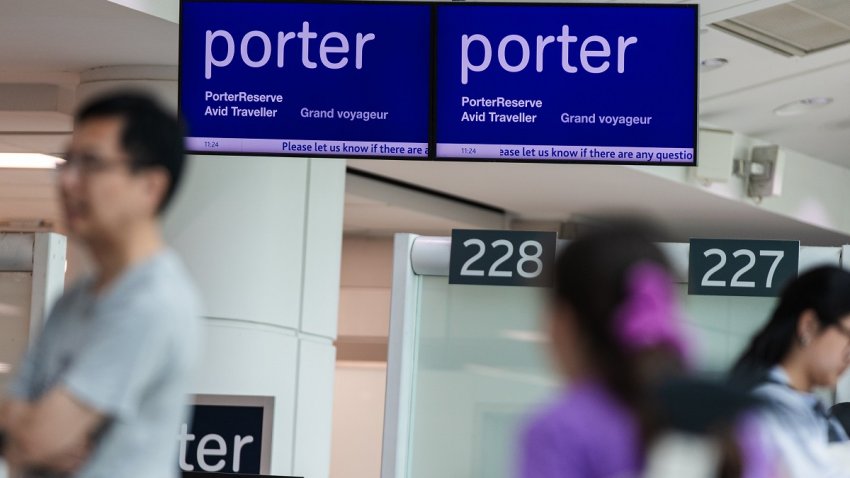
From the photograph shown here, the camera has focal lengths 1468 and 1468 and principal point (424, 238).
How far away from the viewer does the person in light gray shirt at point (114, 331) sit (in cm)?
177

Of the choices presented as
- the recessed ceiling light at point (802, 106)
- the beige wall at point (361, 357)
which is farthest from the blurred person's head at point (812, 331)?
the beige wall at point (361, 357)

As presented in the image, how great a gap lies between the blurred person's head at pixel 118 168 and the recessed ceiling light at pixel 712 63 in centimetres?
689

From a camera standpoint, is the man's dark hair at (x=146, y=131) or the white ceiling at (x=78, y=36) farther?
the white ceiling at (x=78, y=36)

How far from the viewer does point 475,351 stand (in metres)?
5.89

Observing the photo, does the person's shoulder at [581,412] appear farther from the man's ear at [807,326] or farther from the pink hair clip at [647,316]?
the man's ear at [807,326]

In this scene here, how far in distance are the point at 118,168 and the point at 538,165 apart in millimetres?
8091

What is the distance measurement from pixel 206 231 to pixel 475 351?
195 cm

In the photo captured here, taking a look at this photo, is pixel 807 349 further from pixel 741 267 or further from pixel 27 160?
pixel 27 160

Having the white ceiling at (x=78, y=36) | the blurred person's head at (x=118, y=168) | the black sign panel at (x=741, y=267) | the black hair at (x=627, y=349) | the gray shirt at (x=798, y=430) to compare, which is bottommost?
the gray shirt at (x=798, y=430)

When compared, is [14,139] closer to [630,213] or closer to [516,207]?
[516,207]

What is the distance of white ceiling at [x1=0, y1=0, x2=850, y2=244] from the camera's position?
22.0 feet

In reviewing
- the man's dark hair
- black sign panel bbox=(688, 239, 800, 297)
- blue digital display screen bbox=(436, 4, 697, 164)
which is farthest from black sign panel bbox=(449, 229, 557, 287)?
the man's dark hair

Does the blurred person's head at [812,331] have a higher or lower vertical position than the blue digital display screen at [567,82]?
lower

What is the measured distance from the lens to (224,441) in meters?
7.11
